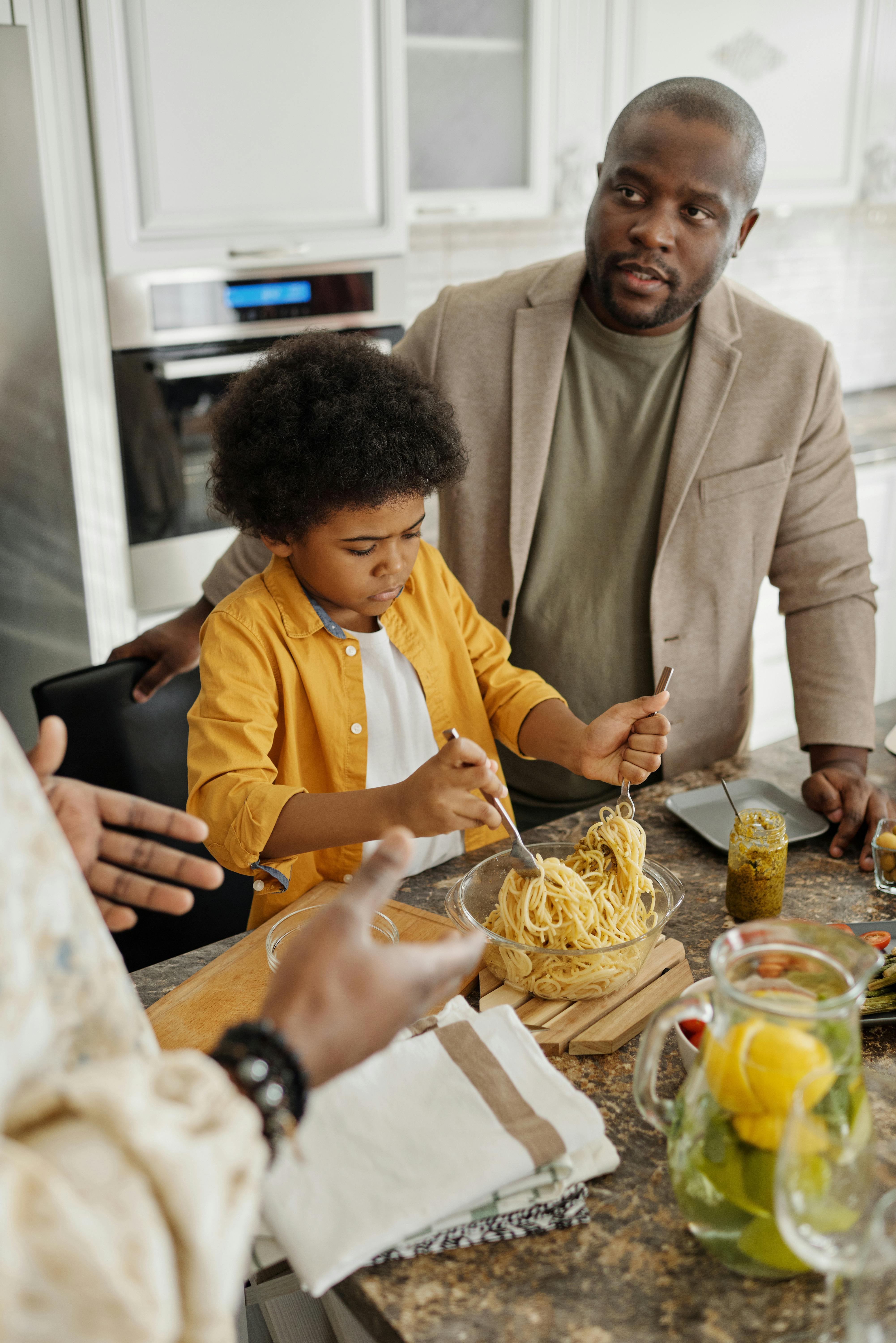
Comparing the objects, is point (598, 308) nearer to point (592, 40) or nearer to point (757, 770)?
point (757, 770)

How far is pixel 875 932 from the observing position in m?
1.19

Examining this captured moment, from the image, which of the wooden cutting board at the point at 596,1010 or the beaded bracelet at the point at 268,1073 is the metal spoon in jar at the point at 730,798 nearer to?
the wooden cutting board at the point at 596,1010

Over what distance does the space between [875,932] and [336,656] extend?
752mm

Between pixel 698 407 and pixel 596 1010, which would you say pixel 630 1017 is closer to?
pixel 596 1010

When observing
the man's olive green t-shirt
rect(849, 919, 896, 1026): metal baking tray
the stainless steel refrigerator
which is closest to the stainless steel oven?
the stainless steel refrigerator

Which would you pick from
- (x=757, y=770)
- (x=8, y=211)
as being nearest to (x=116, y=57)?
(x=8, y=211)

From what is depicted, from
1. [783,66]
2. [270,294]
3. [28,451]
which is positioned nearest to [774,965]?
[28,451]

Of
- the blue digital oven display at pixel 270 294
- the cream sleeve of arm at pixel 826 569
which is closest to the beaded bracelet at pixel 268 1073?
the cream sleeve of arm at pixel 826 569

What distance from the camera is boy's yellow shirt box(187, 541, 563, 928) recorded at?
1314 mm

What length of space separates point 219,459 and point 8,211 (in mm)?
1142

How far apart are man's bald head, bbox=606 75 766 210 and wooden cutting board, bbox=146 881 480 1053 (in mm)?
1184

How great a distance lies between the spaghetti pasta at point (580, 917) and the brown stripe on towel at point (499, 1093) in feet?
0.46

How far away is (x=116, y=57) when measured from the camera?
Result: 2.25 metres

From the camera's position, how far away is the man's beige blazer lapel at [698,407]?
5.88 ft
